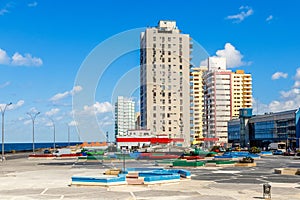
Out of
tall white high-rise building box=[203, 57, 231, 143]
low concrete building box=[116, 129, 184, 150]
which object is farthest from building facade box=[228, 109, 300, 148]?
low concrete building box=[116, 129, 184, 150]

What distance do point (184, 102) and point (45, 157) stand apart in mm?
79220

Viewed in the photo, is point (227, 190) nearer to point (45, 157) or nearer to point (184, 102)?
point (45, 157)

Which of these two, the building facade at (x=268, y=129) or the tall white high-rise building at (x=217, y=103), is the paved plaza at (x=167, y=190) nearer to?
the building facade at (x=268, y=129)

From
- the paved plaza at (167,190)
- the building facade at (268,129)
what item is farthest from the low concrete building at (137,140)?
the paved plaza at (167,190)

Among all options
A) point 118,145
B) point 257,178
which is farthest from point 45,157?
point 257,178

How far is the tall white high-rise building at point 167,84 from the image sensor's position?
149m

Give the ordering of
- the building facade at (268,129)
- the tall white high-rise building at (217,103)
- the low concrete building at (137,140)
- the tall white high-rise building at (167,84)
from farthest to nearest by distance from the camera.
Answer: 1. the tall white high-rise building at (217,103)
2. the tall white high-rise building at (167,84)
3. the low concrete building at (137,140)
4. the building facade at (268,129)

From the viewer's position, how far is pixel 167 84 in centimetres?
15238

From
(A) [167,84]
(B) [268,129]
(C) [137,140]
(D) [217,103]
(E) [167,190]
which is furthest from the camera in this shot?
(D) [217,103]

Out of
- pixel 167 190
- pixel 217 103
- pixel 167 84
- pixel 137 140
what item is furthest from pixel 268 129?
pixel 167 190

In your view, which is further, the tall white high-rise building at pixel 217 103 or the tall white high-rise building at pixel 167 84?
the tall white high-rise building at pixel 217 103

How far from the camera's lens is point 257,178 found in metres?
38.2

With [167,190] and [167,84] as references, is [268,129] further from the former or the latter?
[167,190]

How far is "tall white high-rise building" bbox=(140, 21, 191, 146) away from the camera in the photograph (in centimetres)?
14912
